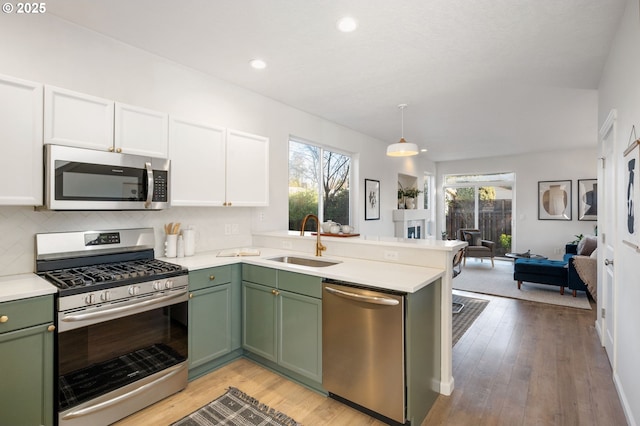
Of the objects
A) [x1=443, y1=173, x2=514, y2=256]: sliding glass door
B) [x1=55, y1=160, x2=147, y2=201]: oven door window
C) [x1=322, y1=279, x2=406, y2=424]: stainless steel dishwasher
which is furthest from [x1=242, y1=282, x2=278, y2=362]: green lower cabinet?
[x1=443, y1=173, x2=514, y2=256]: sliding glass door

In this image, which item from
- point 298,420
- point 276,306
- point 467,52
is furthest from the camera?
point 467,52

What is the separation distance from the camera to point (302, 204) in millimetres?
4574

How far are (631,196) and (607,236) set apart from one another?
123 cm

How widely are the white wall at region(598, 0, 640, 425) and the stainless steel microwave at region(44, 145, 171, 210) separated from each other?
3.24 meters

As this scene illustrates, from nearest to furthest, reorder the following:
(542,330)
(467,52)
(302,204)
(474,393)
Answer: (474,393), (467,52), (542,330), (302,204)

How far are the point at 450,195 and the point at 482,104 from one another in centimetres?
532

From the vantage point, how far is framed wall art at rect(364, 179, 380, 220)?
5.77 meters

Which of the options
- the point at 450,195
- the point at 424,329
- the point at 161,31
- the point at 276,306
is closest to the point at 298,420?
the point at 276,306

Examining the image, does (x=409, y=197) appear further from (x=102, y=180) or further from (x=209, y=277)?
(x=102, y=180)

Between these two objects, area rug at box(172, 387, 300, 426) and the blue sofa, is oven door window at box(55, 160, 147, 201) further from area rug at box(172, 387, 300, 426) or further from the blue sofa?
the blue sofa

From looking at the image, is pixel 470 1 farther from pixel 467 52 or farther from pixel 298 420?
pixel 298 420

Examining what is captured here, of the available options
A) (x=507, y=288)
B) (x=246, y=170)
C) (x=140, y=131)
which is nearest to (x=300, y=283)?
(x=246, y=170)

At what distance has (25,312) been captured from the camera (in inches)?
66.9

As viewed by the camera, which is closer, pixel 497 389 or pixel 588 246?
pixel 497 389
